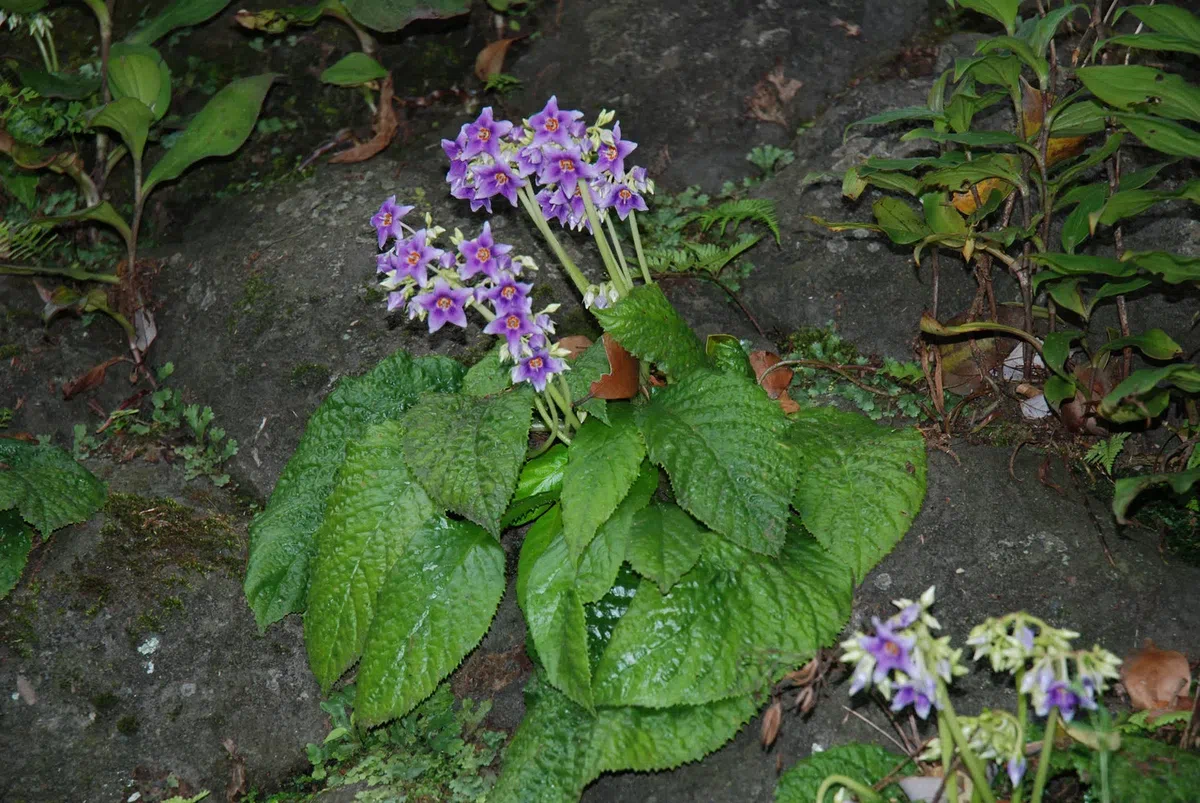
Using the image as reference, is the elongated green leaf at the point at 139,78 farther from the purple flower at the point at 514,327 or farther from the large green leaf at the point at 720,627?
the large green leaf at the point at 720,627

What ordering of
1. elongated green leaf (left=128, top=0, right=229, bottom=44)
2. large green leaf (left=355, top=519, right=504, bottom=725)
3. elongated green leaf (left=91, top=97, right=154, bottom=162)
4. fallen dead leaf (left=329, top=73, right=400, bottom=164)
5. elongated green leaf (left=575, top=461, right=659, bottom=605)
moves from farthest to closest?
fallen dead leaf (left=329, top=73, right=400, bottom=164) < elongated green leaf (left=128, top=0, right=229, bottom=44) < elongated green leaf (left=91, top=97, right=154, bottom=162) < large green leaf (left=355, top=519, right=504, bottom=725) < elongated green leaf (left=575, top=461, right=659, bottom=605)

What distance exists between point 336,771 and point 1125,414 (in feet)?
8.55

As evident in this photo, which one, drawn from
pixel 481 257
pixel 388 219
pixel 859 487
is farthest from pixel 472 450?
pixel 859 487

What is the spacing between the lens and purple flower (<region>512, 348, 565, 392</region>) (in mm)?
2738

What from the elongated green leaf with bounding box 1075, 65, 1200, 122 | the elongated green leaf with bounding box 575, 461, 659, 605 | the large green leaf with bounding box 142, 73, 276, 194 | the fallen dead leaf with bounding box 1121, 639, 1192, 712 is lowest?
the fallen dead leaf with bounding box 1121, 639, 1192, 712

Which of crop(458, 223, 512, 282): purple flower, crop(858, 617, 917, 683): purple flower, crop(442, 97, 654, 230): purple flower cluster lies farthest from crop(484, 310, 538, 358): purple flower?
crop(858, 617, 917, 683): purple flower

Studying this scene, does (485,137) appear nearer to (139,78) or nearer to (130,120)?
(130,120)

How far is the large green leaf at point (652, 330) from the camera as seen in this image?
297 cm

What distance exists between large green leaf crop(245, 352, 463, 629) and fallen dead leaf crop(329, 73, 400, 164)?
1.76m

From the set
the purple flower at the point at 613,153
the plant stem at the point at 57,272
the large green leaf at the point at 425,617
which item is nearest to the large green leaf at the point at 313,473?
the large green leaf at the point at 425,617

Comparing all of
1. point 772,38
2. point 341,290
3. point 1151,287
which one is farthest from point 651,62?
point 1151,287

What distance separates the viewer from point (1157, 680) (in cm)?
262

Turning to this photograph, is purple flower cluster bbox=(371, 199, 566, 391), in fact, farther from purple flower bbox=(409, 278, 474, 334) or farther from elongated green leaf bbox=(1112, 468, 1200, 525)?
elongated green leaf bbox=(1112, 468, 1200, 525)

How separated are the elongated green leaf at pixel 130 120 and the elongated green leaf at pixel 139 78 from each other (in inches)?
4.1
